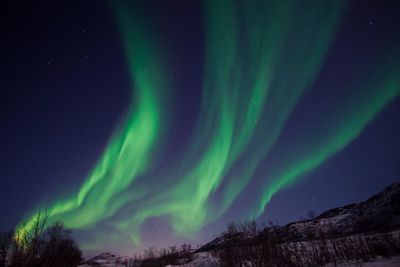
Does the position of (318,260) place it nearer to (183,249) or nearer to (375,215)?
(183,249)

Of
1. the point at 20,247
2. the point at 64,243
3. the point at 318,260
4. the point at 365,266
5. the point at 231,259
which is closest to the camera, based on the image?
the point at 365,266

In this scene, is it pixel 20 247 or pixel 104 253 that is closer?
pixel 20 247

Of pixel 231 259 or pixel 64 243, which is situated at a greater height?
pixel 64 243

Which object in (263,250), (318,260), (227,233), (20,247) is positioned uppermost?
(20,247)

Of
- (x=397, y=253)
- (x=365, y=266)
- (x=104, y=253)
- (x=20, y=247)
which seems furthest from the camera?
(x=104, y=253)

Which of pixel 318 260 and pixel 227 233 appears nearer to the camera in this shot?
pixel 318 260

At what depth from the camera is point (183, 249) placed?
34281 millimetres

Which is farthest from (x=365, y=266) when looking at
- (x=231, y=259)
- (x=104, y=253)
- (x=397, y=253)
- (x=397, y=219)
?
(x=104, y=253)

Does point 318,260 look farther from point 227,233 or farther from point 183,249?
point 183,249

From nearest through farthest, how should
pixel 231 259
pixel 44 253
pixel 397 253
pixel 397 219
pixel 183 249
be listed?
pixel 397 253 → pixel 231 259 → pixel 44 253 → pixel 183 249 → pixel 397 219

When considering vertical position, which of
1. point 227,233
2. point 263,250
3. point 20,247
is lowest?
point 263,250

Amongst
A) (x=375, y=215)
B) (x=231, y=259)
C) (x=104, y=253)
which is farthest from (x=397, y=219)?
(x=104, y=253)

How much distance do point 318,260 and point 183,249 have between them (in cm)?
2722

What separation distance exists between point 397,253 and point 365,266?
11.6 feet
